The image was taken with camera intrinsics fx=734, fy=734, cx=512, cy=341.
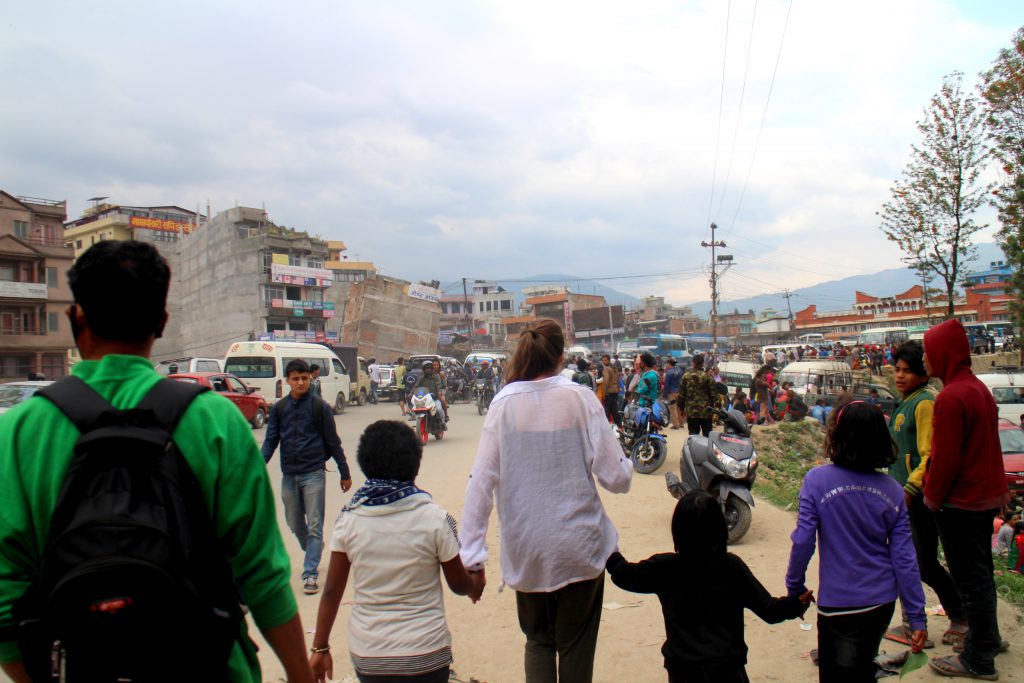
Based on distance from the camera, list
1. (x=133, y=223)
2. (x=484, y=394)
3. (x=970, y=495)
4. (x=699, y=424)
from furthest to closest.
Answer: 1. (x=133, y=223)
2. (x=484, y=394)
3. (x=699, y=424)
4. (x=970, y=495)

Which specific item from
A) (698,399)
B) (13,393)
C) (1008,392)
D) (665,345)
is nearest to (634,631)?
(698,399)

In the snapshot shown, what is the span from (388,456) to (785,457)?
1128cm

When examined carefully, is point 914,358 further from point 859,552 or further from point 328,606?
point 328,606

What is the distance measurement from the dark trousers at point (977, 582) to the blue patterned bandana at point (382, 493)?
2.92 metres

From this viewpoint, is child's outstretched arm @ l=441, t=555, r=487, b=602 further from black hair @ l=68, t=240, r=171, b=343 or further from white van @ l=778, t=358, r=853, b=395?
white van @ l=778, t=358, r=853, b=395

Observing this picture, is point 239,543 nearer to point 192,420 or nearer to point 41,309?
point 192,420

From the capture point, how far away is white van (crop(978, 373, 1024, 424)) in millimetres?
16359

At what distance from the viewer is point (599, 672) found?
418 cm

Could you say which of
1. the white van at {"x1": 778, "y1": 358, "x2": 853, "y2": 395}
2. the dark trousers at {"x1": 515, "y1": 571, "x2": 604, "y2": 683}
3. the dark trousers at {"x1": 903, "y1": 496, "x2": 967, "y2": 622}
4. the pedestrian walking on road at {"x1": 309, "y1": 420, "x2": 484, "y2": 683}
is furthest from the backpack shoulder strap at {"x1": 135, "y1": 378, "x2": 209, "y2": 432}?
the white van at {"x1": 778, "y1": 358, "x2": 853, "y2": 395}

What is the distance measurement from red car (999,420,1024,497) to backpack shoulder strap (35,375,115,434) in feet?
31.3

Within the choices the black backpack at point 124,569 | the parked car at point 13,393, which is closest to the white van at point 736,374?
the parked car at point 13,393

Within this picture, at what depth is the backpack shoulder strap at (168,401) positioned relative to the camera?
1.49 m

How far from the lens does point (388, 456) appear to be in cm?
282

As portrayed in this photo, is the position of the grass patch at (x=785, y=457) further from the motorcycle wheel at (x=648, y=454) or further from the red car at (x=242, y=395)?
the red car at (x=242, y=395)
